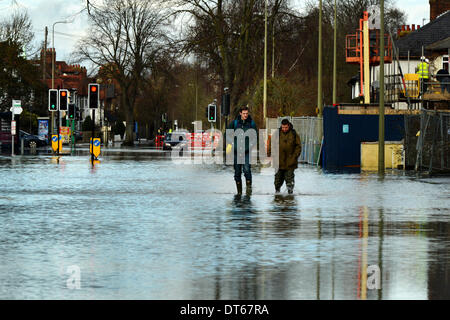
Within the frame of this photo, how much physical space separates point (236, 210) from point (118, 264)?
7074 millimetres

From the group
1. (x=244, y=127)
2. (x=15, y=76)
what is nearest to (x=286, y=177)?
(x=244, y=127)

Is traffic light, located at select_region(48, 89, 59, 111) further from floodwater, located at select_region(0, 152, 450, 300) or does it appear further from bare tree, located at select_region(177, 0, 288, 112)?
floodwater, located at select_region(0, 152, 450, 300)

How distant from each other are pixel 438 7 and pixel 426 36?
9.10 metres

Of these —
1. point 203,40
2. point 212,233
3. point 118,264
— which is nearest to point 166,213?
point 212,233

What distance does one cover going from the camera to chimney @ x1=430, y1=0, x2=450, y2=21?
245 ft

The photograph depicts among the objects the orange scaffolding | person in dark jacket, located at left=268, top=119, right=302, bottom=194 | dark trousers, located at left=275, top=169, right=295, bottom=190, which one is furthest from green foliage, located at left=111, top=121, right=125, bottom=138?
person in dark jacket, located at left=268, top=119, right=302, bottom=194

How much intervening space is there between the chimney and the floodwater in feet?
177

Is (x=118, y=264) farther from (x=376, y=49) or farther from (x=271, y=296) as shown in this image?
(x=376, y=49)

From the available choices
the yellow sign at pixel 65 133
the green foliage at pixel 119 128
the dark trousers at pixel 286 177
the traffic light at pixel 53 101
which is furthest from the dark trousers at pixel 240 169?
the green foliage at pixel 119 128

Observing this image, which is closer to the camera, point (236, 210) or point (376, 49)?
point (236, 210)

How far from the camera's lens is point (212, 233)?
1358 centimetres

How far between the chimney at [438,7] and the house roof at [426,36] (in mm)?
5049

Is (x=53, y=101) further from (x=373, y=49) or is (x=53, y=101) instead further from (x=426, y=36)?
(x=426, y=36)
